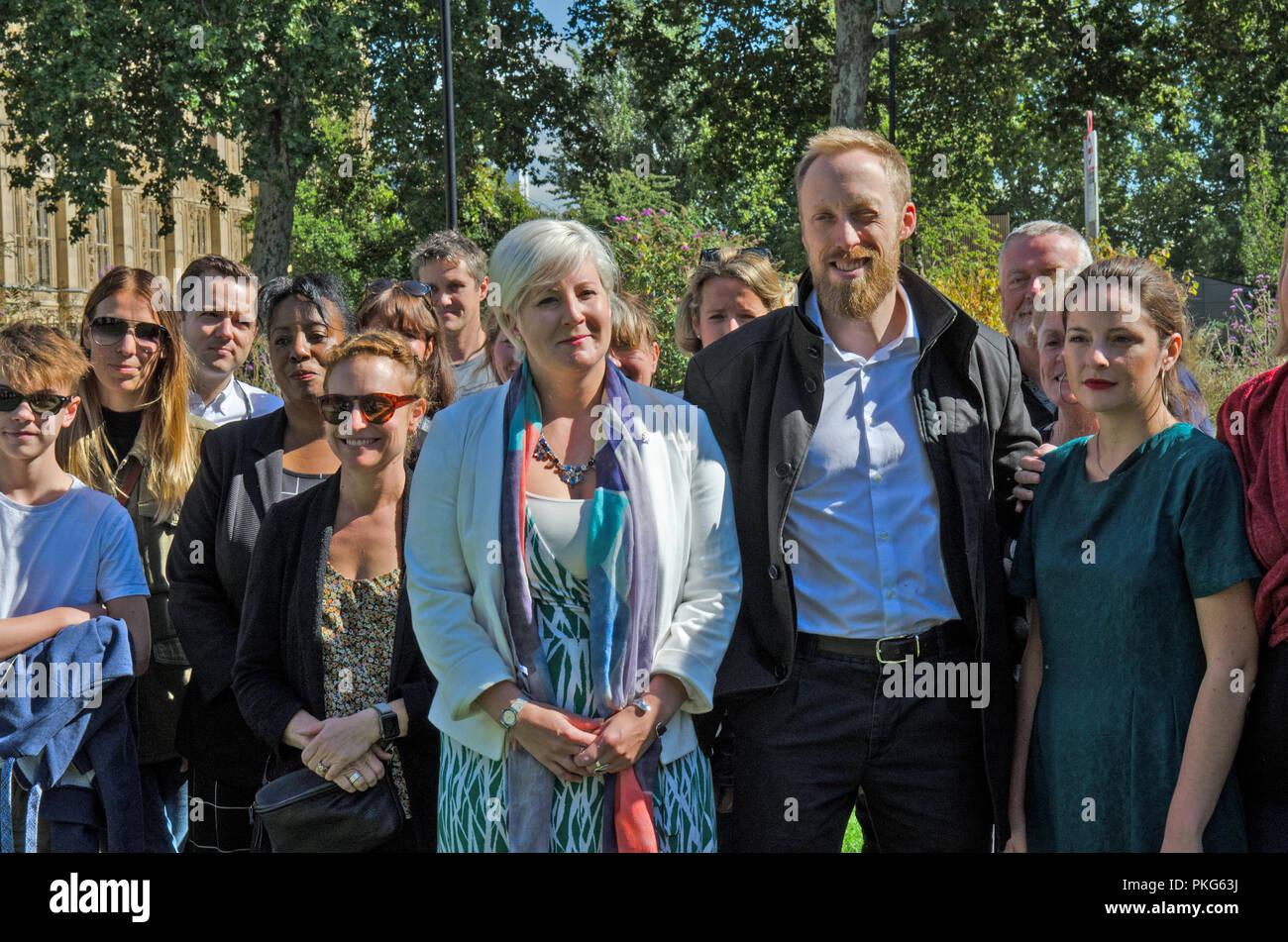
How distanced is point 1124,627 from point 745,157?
72.1 ft

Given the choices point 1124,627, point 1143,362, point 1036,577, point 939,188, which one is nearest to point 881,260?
point 1143,362

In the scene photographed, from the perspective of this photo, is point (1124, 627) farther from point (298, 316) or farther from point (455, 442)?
point (298, 316)

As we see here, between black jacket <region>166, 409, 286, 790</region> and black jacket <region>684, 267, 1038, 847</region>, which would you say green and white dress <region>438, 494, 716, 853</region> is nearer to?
black jacket <region>684, 267, 1038, 847</region>

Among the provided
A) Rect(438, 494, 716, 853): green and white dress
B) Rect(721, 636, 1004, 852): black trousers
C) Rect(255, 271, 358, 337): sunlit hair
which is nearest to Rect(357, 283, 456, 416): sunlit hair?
Rect(255, 271, 358, 337): sunlit hair

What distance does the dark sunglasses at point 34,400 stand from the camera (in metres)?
3.95

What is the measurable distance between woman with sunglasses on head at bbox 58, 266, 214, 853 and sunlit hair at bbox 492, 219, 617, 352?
166 centimetres

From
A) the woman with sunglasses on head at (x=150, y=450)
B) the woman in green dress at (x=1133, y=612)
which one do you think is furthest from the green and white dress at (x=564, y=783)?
the woman with sunglasses on head at (x=150, y=450)

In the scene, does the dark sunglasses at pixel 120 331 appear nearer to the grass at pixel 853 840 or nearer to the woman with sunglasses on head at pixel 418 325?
the woman with sunglasses on head at pixel 418 325

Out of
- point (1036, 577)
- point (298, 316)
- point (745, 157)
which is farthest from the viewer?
point (745, 157)

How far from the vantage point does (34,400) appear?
397 centimetres

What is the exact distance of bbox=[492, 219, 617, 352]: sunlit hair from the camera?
10.8 feet

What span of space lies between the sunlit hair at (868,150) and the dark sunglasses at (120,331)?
239cm

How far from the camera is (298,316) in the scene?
4.59 metres
